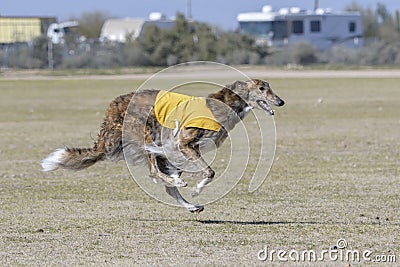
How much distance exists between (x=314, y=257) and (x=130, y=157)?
143 inches

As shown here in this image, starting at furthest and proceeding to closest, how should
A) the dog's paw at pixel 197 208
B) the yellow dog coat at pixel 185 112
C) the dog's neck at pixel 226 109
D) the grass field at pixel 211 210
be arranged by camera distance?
the dog's paw at pixel 197 208
the dog's neck at pixel 226 109
the yellow dog coat at pixel 185 112
the grass field at pixel 211 210

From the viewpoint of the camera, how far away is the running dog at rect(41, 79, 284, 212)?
1151 centimetres

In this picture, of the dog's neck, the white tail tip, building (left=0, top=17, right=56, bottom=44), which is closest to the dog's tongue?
the dog's neck

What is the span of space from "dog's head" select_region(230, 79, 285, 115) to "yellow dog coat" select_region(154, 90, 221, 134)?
0.48 meters

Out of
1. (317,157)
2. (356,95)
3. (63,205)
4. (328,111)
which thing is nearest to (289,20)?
(356,95)

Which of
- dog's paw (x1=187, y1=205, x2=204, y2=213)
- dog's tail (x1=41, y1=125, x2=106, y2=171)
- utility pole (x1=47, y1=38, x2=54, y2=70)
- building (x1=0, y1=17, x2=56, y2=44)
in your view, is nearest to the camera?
dog's paw (x1=187, y1=205, x2=204, y2=213)

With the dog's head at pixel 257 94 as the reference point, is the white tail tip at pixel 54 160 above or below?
below

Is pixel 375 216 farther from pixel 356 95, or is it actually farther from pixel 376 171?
pixel 356 95

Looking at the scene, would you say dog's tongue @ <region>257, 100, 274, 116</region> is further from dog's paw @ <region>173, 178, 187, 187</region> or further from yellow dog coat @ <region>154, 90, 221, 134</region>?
dog's paw @ <region>173, 178, 187, 187</region>

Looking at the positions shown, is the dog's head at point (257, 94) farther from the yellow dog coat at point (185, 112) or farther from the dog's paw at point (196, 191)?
the dog's paw at point (196, 191)

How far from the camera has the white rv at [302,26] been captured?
294 feet

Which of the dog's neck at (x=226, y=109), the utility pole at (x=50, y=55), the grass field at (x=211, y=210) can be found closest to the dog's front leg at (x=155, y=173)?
the grass field at (x=211, y=210)

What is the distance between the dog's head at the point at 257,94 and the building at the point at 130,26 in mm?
75032

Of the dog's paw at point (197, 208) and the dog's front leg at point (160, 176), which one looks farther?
the dog's paw at point (197, 208)
